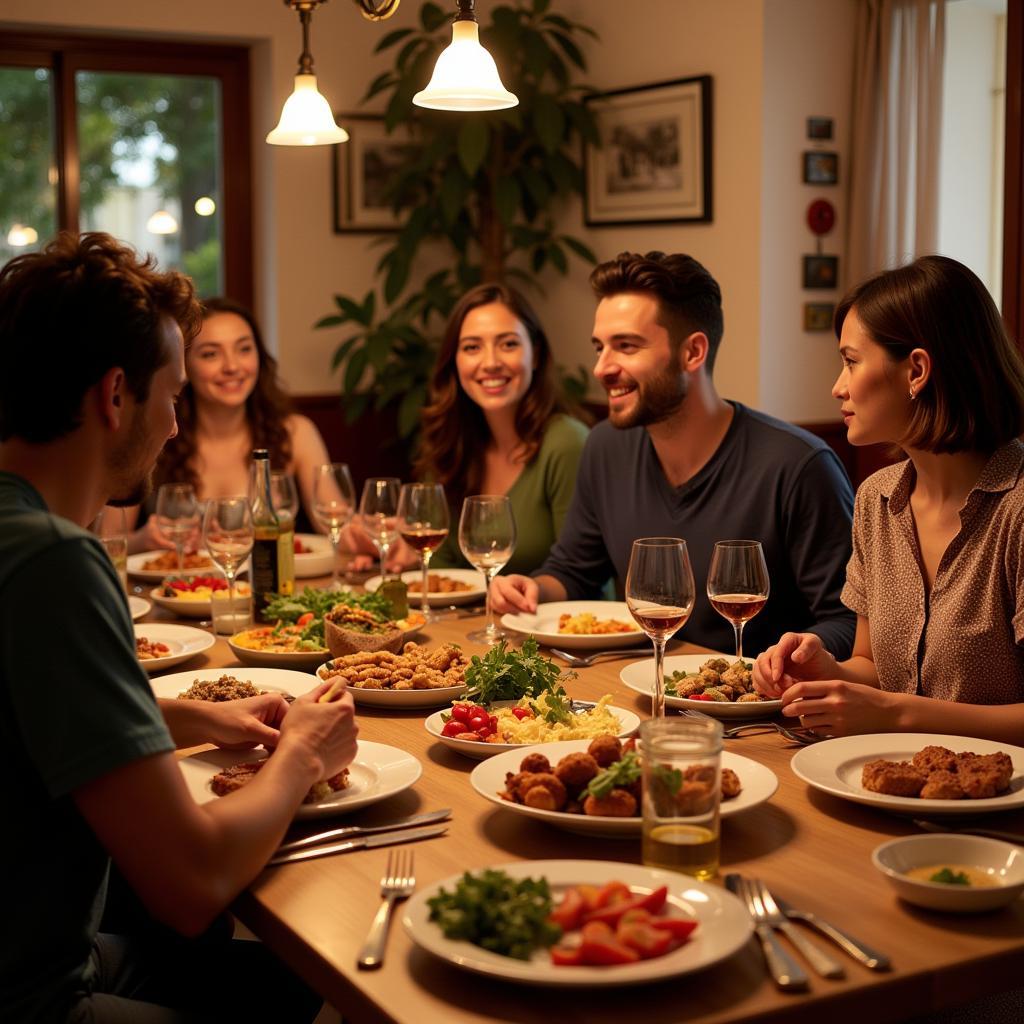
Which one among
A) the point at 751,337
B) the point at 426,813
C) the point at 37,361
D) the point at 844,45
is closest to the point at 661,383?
the point at 426,813

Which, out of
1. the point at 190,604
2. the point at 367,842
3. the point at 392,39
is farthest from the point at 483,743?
the point at 392,39

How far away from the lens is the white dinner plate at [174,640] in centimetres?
226

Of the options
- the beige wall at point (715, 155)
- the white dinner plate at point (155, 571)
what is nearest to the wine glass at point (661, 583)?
the white dinner plate at point (155, 571)

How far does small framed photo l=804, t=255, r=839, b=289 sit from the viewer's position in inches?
187

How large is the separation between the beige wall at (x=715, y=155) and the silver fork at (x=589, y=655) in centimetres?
250

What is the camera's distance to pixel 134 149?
18.1 feet

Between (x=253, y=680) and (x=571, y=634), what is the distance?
1.86ft

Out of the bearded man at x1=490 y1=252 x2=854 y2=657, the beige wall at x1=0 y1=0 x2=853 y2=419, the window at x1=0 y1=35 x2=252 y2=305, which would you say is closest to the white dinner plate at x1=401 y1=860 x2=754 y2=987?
the bearded man at x1=490 y1=252 x2=854 y2=657

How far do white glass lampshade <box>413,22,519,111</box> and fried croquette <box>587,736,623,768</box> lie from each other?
1.25 m

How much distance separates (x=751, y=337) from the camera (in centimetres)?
471

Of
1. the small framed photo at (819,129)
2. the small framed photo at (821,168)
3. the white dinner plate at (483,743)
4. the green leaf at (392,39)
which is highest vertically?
the green leaf at (392,39)

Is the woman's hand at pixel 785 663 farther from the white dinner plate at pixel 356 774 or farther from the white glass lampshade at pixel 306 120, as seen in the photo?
the white glass lampshade at pixel 306 120

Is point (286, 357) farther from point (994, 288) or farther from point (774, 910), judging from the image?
point (774, 910)

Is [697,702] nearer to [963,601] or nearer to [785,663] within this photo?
[785,663]
